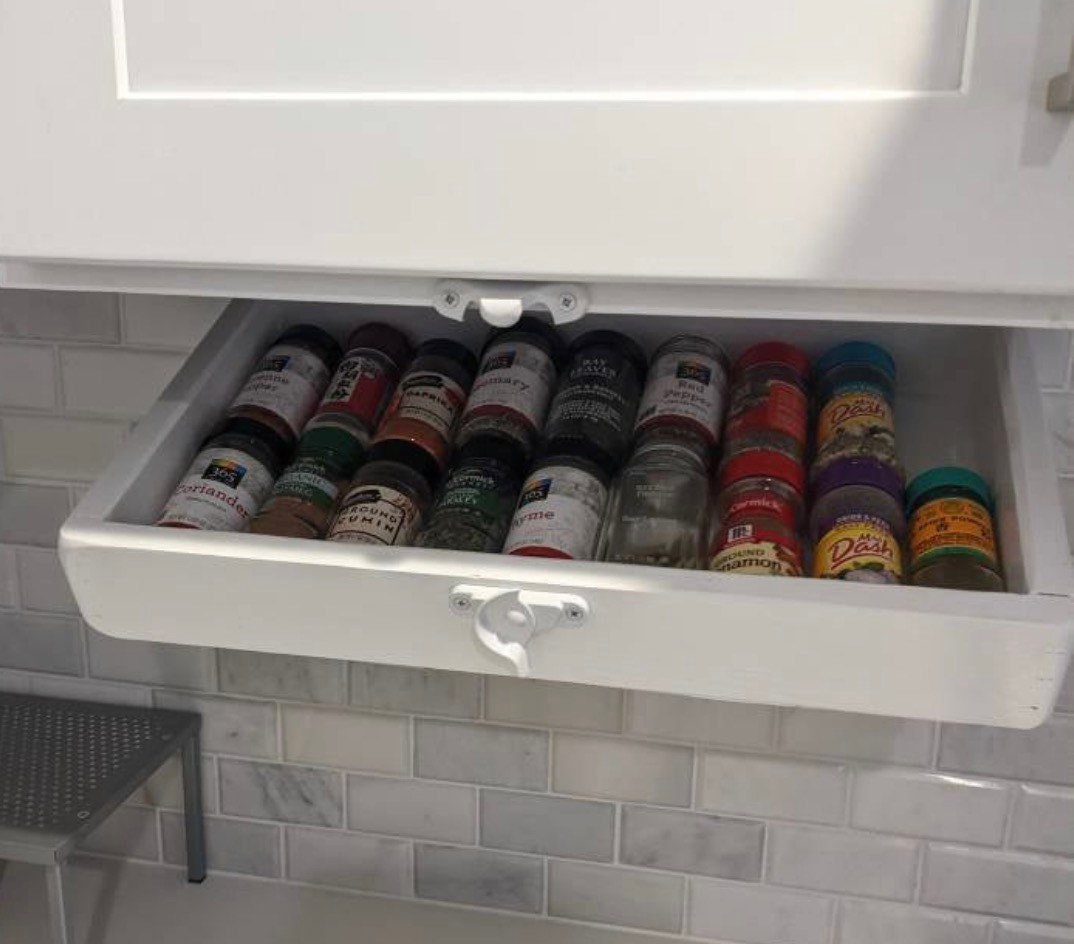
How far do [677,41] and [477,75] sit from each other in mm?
111

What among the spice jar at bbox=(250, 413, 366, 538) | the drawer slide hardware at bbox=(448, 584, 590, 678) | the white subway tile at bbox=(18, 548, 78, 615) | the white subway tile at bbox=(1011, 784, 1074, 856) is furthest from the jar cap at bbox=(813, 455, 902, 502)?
the white subway tile at bbox=(18, 548, 78, 615)

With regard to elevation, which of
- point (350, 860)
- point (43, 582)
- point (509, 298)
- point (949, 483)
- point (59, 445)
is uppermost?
point (509, 298)

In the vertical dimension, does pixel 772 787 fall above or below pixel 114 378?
below

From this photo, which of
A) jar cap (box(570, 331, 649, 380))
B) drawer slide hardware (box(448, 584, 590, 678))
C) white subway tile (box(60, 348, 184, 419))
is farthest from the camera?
white subway tile (box(60, 348, 184, 419))

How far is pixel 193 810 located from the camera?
1.34m

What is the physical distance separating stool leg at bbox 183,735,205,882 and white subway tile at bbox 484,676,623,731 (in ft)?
1.00

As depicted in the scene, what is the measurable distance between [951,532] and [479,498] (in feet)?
1.02

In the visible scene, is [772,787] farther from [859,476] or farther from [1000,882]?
[859,476]

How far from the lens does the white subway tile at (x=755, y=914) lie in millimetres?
1256

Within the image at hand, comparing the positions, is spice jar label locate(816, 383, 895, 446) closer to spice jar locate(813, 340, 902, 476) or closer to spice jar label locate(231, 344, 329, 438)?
spice jar locate(813, 340, 902, 476)

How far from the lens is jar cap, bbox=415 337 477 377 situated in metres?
1.04

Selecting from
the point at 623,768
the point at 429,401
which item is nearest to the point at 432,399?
the point at 429,401

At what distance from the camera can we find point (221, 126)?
2.48ft

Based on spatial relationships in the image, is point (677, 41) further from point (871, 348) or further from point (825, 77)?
point (871, 348)
